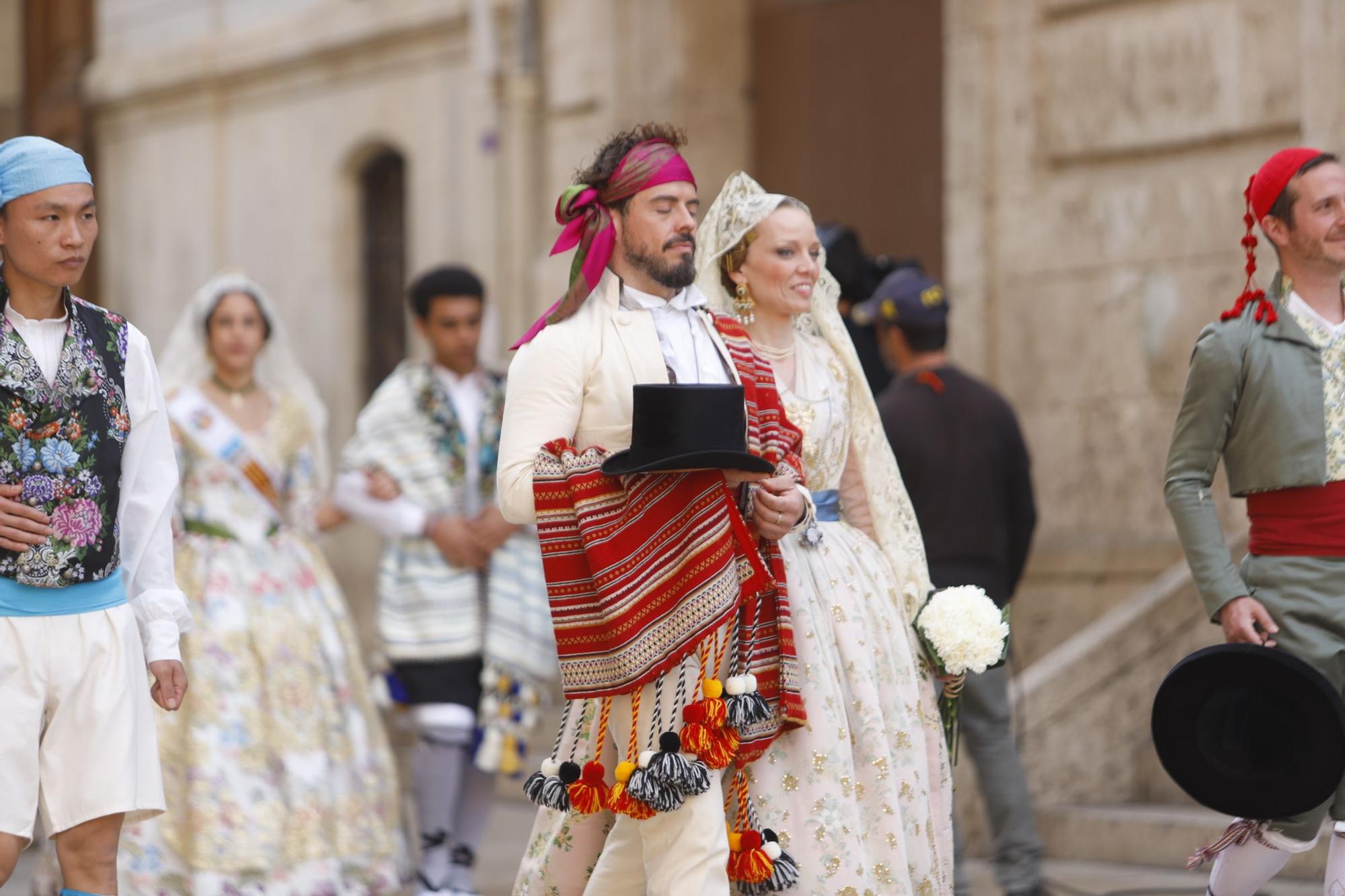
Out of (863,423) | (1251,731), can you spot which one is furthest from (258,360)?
(1251,731)

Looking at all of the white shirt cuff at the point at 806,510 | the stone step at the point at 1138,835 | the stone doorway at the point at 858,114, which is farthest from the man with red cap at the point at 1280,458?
the stone doorway at the point at 858,114

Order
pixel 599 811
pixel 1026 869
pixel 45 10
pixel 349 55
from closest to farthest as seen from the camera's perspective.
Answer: pixel 599 811
pixel 1026 869
pixel 349 55
pixel 45 10

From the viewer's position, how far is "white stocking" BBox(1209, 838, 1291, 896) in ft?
16.8

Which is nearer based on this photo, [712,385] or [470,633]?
[712,385]

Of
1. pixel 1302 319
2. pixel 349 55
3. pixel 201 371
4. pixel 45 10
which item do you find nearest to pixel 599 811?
pixel 1302 319

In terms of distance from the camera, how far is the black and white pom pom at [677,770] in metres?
4.50

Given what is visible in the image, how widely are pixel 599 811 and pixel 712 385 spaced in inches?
43.2

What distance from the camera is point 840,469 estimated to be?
544cm

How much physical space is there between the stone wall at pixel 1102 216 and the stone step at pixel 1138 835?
1.23 metres

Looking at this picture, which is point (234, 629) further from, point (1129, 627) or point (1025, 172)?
point (1025, 172)

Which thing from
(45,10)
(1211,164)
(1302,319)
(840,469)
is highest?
(45,10)

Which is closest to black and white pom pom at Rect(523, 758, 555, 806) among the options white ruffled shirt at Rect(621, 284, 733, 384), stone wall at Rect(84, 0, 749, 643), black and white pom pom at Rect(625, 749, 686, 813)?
black and white pom pom at Rect(625, 749, 686, 813)

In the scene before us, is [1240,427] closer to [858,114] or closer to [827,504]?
[827,504]

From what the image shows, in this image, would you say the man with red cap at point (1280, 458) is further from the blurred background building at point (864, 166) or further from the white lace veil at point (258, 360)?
the white lace veil at point (258, 360)
